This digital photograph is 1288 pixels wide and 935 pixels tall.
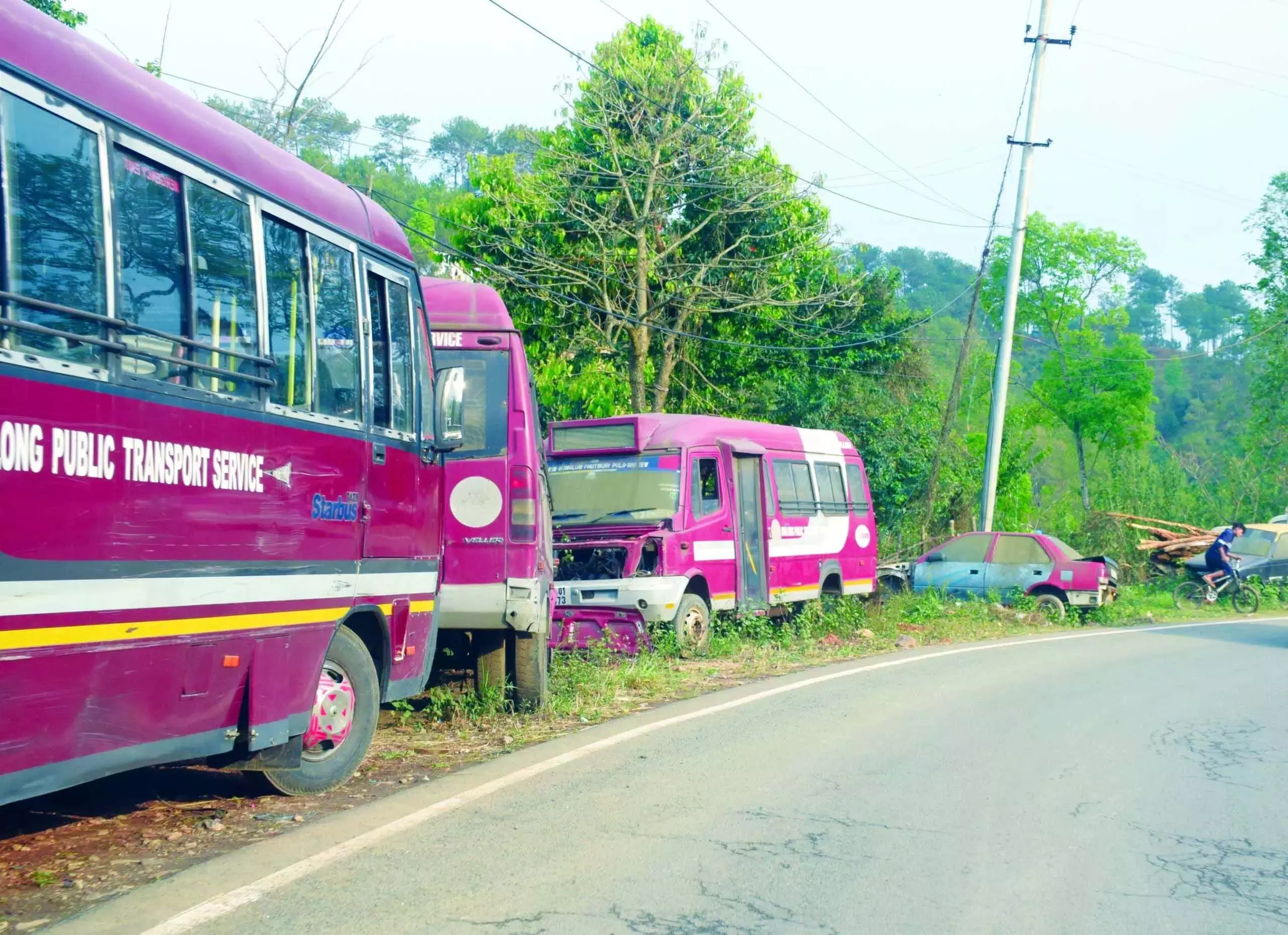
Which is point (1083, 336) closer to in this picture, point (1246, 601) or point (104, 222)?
point (1246, 601)

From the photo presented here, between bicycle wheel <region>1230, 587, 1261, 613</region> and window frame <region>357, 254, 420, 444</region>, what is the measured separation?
74.0 feet

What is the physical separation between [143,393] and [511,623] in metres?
4.31

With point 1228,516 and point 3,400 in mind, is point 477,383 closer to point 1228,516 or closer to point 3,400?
point 3,400

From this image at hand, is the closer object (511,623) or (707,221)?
(511,623)

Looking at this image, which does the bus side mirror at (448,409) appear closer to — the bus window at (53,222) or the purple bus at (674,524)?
the bus window at (53,222)

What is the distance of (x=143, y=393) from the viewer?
509 centimetres

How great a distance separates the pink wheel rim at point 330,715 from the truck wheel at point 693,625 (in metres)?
7.01

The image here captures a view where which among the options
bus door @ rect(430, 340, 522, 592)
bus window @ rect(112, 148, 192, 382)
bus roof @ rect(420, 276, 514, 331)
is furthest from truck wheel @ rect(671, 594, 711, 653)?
bus window @ rect(112, 148, 192, 382)

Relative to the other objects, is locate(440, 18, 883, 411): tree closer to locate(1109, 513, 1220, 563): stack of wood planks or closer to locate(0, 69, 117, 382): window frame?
locate(1109, 513, 1220, 563): stack of wood planks

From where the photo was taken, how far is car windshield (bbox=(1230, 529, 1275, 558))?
2862cm

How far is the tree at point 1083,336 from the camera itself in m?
61.9

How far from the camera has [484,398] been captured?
367 inches

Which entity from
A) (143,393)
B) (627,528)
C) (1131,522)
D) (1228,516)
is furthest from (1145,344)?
(143,393)

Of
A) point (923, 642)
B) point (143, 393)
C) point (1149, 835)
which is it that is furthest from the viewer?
point (923, 642)
